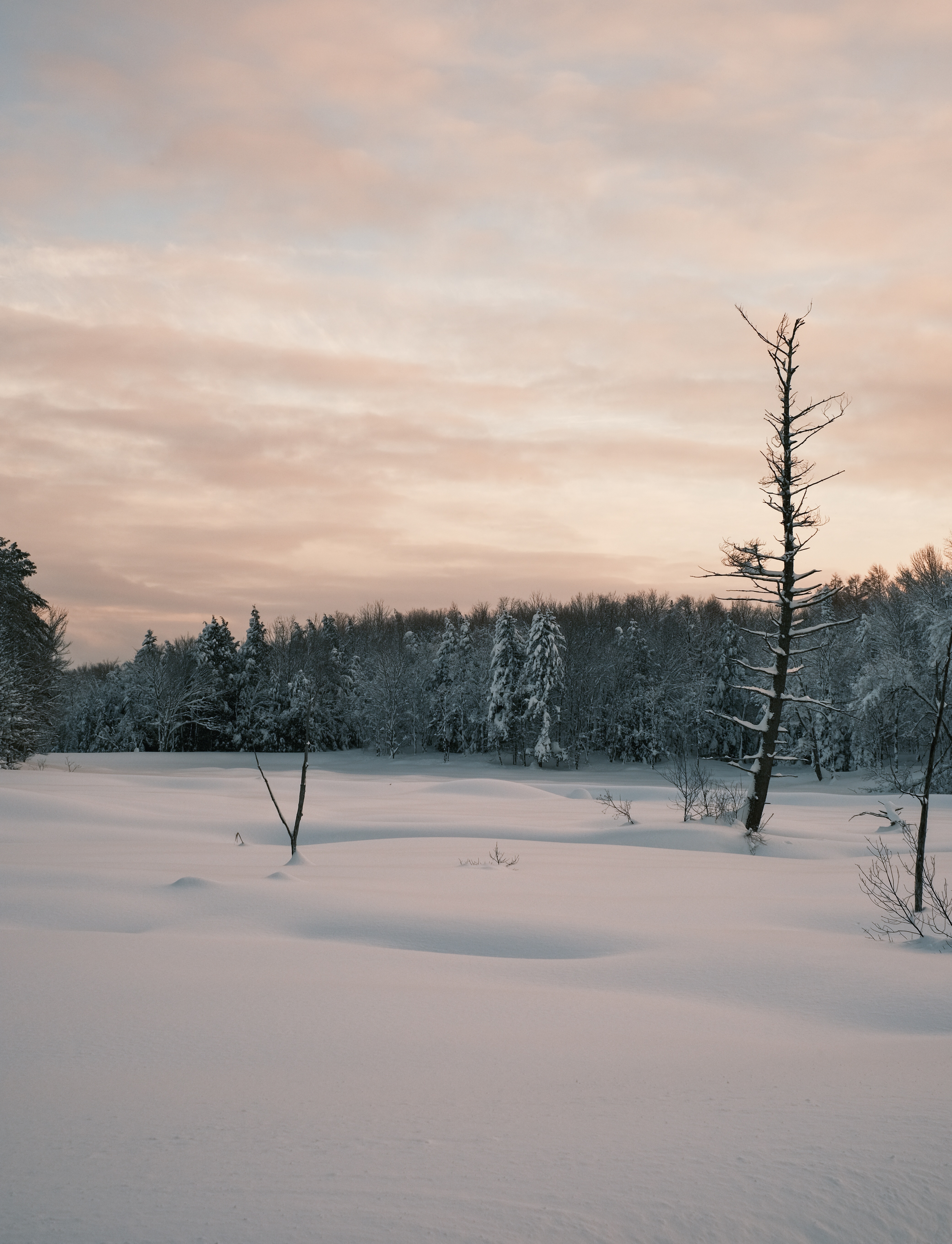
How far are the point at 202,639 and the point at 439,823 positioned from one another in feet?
162

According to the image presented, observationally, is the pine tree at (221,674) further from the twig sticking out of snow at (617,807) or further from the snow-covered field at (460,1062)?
the snow-covered field at (460,1062)

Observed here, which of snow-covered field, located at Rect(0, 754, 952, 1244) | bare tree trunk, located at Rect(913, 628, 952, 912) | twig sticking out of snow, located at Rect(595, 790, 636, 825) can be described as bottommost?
twig sticking out of snow, located at Rect(595, 790, 636, 825)

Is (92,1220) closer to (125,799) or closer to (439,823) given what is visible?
(439,823)

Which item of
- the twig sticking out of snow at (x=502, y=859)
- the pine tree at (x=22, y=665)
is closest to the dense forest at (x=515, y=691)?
the pine tree at (x=22, y=665)

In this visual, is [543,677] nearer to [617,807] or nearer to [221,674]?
[221,674]

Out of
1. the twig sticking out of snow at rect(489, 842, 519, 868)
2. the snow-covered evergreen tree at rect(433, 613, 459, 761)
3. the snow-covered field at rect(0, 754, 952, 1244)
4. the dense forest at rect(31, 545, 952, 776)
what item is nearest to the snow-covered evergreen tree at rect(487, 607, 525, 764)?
the dense forest at rect(31, 545, 952, 776)

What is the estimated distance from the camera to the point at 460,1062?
4.88m

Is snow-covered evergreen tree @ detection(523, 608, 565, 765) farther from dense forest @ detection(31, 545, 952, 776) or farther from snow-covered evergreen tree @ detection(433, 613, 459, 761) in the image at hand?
snow-covered evergreen tree @ detection(433, 613, 459, 761)

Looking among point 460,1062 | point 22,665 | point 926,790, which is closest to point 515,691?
point 22,665

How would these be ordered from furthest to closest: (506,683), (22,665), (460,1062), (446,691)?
(446,691)
(506,683)
(22,665)
(460,1062)

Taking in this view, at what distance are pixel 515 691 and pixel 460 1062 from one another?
5497 centimetres

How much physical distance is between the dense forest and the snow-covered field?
4352 cm

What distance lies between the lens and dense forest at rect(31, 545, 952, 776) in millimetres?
54562

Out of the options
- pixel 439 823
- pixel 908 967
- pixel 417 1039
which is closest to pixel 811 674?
pixel 439 823
